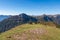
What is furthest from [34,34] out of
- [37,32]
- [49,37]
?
[49,37]

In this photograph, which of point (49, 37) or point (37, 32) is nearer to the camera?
point (49, 37)

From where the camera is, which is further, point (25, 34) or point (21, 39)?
point (25, 34)

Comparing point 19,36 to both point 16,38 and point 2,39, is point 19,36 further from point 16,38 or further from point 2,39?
point 2,39

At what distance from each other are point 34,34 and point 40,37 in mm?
2250

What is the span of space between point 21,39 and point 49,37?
20.0ft

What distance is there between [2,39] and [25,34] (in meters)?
5.20

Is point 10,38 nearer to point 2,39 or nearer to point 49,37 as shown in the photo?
point 2,39

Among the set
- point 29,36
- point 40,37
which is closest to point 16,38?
point 29,36

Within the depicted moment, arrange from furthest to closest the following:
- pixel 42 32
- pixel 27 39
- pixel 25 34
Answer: pixel 42 32 → pixel 25 34 → pixel 27 39

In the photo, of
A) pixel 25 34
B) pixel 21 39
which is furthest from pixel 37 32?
pixel 21 39

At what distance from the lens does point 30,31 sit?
31.2 meters

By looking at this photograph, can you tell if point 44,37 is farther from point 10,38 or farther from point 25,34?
point 10,38

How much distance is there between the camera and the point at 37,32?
102 ft

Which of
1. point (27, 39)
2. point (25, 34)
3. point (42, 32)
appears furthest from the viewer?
point (42, 32)
